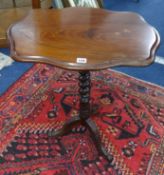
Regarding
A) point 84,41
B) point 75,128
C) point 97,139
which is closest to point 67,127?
point 75,128

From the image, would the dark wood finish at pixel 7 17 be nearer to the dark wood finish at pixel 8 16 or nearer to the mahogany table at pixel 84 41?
the dark wood finish at pixel 8 16

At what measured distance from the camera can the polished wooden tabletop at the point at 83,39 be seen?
1.25 metres

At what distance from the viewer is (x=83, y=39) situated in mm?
1419

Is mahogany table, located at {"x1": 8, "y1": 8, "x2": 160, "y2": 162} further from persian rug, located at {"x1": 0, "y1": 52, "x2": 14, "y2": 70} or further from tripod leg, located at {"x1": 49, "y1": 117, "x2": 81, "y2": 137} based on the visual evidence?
persian rug, located at {"x1": 0, "y1": 52, "x2": 14, "y2": 70}

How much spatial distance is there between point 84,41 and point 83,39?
0.02 m

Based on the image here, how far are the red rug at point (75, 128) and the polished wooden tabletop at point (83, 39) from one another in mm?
704

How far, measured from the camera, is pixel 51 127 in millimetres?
1883

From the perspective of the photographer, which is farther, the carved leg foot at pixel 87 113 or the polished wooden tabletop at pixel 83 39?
the carved leg foot at pixel 87 113

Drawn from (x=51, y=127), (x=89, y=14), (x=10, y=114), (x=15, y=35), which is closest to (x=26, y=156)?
(x=51, y=127)

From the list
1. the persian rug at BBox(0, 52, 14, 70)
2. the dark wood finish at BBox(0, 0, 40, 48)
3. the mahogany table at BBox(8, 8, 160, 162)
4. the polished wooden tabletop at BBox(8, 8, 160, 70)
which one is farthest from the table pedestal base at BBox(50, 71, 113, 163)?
the dark wood finish at BBox(0, 0, 40, 48)

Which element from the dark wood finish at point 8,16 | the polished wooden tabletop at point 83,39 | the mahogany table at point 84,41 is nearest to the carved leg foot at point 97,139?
the mahogany table at point 84,41

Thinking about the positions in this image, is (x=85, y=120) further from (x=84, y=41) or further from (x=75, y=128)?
(x=84, y=41)

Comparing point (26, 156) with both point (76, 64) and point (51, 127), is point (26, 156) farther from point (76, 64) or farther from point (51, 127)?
point (76, 64)

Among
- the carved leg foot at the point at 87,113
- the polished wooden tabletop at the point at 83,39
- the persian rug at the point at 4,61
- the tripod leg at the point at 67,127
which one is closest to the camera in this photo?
the polished wooden tabletop at the point at 83,39
